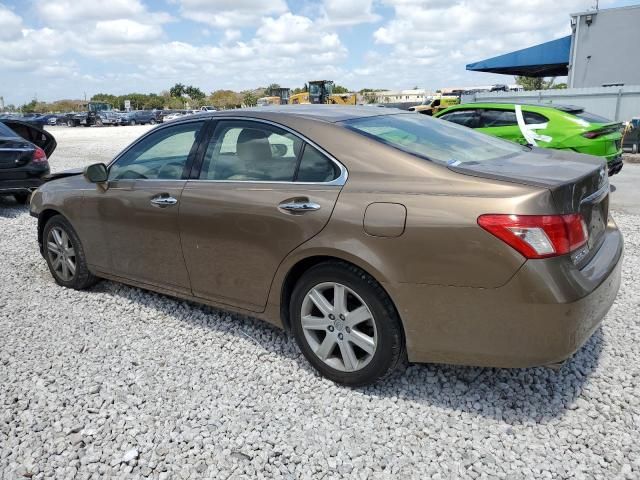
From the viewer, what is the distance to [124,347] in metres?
3.69

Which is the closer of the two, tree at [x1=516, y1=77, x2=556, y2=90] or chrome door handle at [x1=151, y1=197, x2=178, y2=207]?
chrome door handle at [x1=151, y1=197, x2=178, y2=207]

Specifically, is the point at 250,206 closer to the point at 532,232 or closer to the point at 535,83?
the point at 532,232

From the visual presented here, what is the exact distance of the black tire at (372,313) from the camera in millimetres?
2758

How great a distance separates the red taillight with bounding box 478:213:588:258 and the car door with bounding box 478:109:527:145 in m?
6.70

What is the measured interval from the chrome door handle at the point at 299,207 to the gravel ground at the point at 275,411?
1.02m

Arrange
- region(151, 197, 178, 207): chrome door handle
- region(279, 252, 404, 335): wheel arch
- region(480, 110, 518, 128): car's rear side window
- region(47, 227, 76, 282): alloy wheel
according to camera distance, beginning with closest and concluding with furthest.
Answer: region(279, 252, 404, 335): wheel arch, region(151, 197, 178, 207): chrome door handle, region(47, 227, 76, 282): alloy wheel, region(480, 110, 518, 128): car's rear side window

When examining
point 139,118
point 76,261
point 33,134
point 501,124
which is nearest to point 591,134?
point 501,124

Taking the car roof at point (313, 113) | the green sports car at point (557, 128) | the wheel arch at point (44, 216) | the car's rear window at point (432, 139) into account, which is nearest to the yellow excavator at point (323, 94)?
the green sports car at point (557, 128)

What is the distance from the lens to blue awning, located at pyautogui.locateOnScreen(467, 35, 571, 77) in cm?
2885

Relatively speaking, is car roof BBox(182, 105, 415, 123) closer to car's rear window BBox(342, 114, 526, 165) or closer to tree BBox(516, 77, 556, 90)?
car's rear window BBox(342, 114, 526, 165)

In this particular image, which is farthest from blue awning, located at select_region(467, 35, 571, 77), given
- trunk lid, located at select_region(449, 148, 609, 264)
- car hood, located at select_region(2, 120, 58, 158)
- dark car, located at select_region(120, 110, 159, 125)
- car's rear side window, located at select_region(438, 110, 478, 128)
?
dark car, located at select_region(120, 110, 159, 125)

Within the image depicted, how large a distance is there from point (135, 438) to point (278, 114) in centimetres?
204

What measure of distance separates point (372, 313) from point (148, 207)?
1.90m

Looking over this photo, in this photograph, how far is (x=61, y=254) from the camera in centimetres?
475
